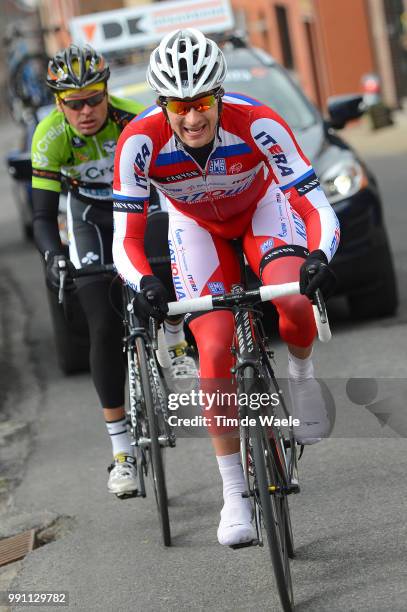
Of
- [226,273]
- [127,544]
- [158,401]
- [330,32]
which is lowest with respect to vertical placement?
[330,32]

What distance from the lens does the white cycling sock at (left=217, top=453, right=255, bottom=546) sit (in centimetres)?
492

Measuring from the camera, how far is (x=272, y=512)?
460 centimetres

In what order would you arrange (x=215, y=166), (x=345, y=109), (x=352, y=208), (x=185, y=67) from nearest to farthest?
(x=185, y=67)
(x=215, y=166)
(x=352, y=208)
(x=345, y=109)

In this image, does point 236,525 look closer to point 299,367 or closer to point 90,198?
point 299,367

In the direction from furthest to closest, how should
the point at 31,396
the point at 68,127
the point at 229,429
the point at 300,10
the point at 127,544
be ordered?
the point at 300,10 → the point at 31,396 → the point at 68,127 → the point at 127,544 → the point at 229,429

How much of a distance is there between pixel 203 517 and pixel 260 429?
1.43m

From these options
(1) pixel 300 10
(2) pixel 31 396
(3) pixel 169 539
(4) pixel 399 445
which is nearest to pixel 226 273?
(3) pixel 169 539

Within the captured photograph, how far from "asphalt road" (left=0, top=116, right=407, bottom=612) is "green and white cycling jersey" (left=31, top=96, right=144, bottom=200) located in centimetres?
155

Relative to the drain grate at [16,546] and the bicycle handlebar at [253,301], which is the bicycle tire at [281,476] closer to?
the bicycle handlebar at [253,301]

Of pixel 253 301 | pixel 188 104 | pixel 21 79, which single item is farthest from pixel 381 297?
pixel 21 79

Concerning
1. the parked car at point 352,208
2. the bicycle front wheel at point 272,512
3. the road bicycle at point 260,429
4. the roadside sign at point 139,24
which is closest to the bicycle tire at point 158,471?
the road bicycle at point 260,429

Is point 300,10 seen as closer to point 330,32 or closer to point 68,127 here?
point 330,32

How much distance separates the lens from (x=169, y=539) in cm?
579

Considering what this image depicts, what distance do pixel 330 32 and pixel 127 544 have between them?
26577mm
